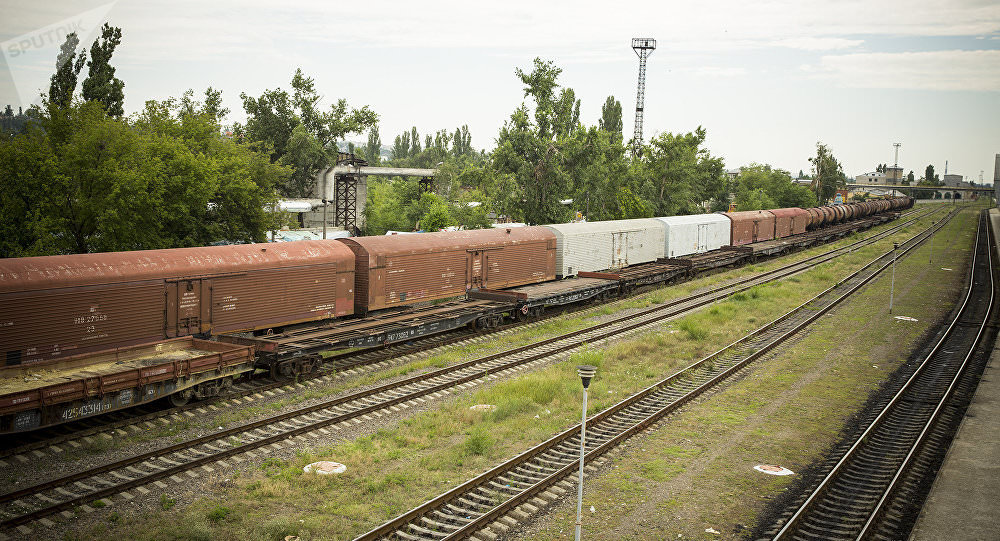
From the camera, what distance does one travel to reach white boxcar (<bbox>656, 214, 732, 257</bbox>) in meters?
40.9

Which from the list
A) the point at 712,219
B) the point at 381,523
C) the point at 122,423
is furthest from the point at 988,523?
the point at 712,219

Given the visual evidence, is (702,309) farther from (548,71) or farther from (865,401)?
(548,71)

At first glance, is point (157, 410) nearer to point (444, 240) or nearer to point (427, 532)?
point (427, 532)

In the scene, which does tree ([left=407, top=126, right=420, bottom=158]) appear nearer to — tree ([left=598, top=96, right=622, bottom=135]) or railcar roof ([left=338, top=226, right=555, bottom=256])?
tree ([left=598, top=96, right=622, bottom=135])

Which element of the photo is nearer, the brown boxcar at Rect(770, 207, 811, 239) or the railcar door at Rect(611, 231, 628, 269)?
the railcar door at Rect(611, 231, 628, 269)

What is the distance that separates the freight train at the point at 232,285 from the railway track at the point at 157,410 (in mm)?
622

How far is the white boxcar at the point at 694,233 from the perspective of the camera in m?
40.9

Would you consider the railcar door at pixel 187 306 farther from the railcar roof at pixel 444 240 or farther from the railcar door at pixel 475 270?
the railcar door at pixel 475 270

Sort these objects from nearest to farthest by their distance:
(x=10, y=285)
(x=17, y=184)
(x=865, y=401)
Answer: (x=10, y=285)
(x=865, y=401)
(x=17, y=184)

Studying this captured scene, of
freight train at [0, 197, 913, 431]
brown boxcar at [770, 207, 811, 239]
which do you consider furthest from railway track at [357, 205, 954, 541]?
brown boxcar at [770, 207, 811, 239]

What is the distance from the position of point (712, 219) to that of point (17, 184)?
4031 centimetres

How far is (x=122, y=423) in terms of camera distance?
14.4 m

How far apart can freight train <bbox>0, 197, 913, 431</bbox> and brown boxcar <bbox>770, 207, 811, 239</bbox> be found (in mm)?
33157

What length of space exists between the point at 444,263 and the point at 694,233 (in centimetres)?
2404
